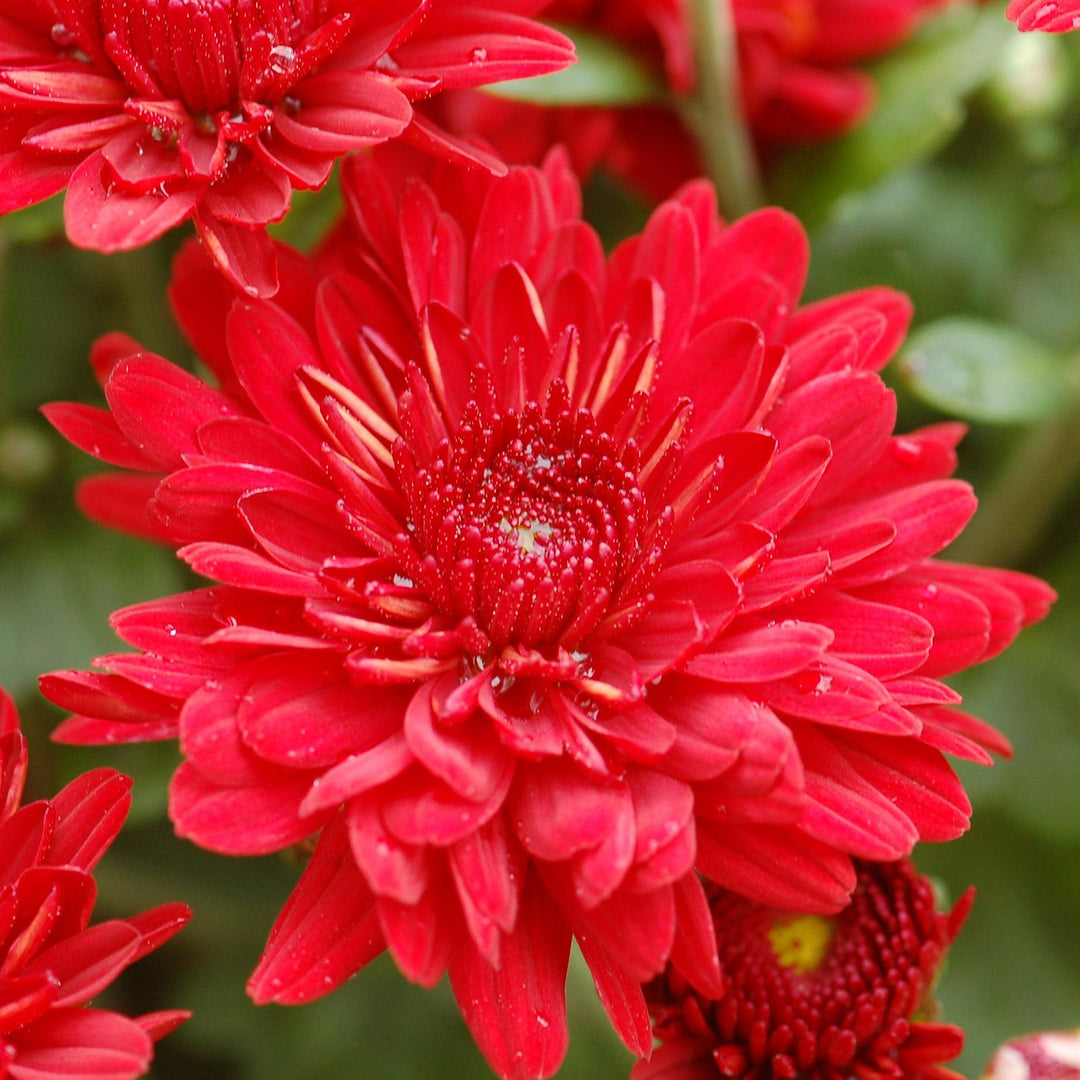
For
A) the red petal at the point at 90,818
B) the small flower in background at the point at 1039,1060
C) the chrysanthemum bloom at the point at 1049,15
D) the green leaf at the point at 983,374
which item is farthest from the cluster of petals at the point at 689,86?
the small flower in background at the point at 1039,1060

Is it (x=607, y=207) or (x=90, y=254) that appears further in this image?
(x=607, y=207)

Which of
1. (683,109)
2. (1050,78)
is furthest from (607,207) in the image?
(1050,78)

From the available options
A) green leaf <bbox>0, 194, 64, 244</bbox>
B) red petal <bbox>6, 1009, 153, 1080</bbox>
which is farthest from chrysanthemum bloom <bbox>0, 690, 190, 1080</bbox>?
green leaf <bbox>0, 194, 64, 244</bbox>

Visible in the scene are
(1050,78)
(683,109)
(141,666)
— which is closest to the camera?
(141,666)

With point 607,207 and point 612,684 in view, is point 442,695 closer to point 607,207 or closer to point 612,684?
point 612,684

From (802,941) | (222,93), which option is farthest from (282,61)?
(802,941)

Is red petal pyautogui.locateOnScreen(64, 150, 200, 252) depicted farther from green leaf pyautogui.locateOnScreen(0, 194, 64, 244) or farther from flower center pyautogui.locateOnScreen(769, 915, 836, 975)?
flower center pyautogui.locateOnScreen(769, 915, 836, 975)
